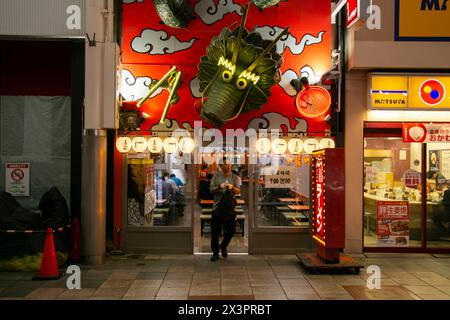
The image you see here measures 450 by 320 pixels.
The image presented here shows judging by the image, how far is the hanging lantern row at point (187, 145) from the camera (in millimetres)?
11508

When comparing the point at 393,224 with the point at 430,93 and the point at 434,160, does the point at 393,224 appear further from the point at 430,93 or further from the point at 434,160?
the point at 430,93

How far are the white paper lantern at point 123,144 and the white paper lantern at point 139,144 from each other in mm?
92

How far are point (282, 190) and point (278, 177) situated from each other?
34 centimetres

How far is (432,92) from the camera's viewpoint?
38.4ft

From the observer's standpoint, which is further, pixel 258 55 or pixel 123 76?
pixel 123 76

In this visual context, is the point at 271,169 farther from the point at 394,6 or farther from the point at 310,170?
the point at 394,6

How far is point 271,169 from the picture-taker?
12062mm

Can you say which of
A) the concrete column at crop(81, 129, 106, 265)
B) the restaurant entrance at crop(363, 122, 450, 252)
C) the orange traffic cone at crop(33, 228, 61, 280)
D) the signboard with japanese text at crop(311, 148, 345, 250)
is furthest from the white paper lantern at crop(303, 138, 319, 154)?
the orange traffic cone at crop(33, 228, 61, 280)

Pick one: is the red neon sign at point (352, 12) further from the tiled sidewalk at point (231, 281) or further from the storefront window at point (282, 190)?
the tiled sidewalk at point (231, 281)

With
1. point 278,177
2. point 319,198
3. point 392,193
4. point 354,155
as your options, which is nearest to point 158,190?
point 278,177

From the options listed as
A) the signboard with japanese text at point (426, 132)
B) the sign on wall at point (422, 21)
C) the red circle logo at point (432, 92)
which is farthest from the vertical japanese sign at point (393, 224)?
the sign on wall at point (422, 21)

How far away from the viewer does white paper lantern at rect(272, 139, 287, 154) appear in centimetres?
1160
